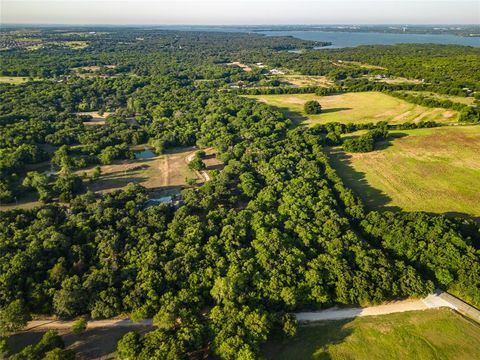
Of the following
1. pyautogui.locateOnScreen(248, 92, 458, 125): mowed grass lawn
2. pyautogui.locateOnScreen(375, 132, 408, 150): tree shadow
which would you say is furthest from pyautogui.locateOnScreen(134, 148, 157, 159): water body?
pyautogui.locateOnScreen(375, 132, 408, 150): tree shadow

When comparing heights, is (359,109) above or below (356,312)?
above

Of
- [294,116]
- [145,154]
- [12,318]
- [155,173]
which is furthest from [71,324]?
[294,116]

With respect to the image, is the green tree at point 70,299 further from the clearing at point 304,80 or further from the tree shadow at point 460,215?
the clearing at point 304,80

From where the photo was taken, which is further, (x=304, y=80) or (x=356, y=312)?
(x=304, y=80)

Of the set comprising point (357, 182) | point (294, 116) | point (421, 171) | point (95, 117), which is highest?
point (294, 116)

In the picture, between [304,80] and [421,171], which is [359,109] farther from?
[304,80]

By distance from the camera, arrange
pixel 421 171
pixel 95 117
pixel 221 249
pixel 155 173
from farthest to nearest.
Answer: pixel 95 117
pixel 155 173
pixel 421 171
pixel 221 249

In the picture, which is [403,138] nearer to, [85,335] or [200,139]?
[200,139]
